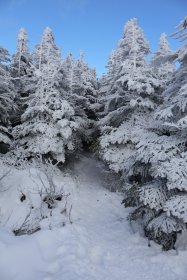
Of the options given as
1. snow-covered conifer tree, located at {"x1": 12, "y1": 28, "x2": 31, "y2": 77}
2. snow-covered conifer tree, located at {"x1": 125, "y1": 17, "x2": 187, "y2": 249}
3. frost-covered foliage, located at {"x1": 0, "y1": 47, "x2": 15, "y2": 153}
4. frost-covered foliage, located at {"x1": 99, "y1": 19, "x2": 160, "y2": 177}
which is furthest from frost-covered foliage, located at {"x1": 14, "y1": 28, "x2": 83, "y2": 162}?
snow-covered conifer tree, located at {"x1": 12, "y1": 28, "x2": 31, "y2": 77}

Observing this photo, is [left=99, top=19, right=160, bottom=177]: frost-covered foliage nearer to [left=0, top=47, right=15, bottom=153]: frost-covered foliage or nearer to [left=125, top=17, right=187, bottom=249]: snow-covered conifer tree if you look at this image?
[left=125, top=17, right=187, bottom=249]: snow-covered conifer tree

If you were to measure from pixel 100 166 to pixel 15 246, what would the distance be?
15091 millimetres

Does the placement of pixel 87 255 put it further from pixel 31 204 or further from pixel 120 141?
pixel 120 141

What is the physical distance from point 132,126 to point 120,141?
1.28 m

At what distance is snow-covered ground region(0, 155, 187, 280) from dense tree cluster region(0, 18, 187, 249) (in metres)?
0.87

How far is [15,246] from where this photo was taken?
25.6ft

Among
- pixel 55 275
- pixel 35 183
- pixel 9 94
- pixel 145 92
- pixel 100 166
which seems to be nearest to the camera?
pixel 55 275

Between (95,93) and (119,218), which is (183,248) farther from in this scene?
(95,93)

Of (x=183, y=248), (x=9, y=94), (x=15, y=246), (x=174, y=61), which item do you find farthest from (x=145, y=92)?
(x=15, y=246)

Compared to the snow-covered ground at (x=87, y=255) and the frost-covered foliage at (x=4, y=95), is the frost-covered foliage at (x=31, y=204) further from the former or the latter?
the frost-covered foliage at (x=4, y=95)

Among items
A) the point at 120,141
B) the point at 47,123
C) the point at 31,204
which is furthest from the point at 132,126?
the point at 31,204

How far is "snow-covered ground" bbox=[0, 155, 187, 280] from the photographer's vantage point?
24.1 ft

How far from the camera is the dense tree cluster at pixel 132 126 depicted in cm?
883

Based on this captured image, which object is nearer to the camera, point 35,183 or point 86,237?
point 86,237
